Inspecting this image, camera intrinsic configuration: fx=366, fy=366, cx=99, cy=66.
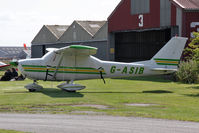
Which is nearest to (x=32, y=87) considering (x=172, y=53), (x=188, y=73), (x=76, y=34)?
(x=172, y=53)

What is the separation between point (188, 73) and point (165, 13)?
23.2 feet

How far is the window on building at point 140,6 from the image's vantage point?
33625 mm

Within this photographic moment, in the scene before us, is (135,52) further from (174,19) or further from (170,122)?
(170,122)

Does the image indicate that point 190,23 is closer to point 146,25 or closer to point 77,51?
point 146,25

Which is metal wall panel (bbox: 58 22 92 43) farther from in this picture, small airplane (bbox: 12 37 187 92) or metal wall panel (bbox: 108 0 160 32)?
small airplane (bbox: 12 37 187 92)

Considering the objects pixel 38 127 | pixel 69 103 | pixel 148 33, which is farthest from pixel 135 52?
pixel 38 127

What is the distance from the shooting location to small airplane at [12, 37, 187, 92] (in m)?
19.9

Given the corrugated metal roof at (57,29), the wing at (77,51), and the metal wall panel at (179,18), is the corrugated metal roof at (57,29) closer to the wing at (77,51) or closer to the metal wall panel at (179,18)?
the metal wall panel at (179,18)

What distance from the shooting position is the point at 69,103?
1570cm

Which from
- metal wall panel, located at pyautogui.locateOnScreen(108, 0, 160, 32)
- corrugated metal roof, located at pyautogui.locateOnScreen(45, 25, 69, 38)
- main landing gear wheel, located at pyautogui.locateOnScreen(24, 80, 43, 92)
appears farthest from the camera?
corrugated metal roof, located at pyautogui.locateOnScreen(45, 25, 69, 38)

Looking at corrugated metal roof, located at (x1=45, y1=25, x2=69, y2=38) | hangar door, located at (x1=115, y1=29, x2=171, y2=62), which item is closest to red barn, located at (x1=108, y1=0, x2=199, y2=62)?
hangar door, located at (x1=115, y1=29, x2=171, y2=62)

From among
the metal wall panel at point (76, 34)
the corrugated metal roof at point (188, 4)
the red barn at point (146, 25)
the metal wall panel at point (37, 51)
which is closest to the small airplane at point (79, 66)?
the red barn at point (146, 25)

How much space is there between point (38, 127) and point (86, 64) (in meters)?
10.5

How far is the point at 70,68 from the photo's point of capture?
20.3 m
